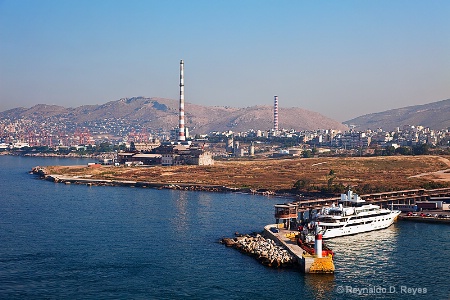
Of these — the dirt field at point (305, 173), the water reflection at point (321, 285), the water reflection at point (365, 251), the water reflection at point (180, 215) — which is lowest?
the water reflection at point (321, 285)

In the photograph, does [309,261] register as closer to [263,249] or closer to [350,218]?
[263,249]

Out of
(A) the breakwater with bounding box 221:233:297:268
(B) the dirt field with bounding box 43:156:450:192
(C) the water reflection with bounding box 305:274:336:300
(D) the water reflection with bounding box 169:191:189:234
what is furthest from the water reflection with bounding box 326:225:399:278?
(B) the dirt field with bounding box 43:156:450:192

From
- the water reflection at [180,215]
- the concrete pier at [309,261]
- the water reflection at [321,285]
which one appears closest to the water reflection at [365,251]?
the concrete pier at [309,261]

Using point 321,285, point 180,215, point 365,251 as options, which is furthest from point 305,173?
point 321,285

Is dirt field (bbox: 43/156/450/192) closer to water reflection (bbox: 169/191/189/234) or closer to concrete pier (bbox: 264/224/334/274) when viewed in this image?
water reflection (bbox: 169/191/189/234)

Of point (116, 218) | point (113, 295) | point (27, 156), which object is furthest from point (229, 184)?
point (27, 156)

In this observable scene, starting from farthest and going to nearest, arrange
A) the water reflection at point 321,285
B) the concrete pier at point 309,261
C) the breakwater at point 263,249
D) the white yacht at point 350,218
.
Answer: the white yacht at point 350,218 → the breakwater at point 263,249 → the concrete pier at point 309,261 → the water reflection at point 321,285

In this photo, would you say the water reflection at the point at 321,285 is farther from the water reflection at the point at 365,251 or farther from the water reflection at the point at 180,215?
the water reflection at the point at 180,215
